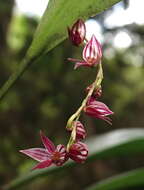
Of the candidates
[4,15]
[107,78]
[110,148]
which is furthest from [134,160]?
[110,148]

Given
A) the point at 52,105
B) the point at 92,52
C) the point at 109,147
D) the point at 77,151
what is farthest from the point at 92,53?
the point at 52,105

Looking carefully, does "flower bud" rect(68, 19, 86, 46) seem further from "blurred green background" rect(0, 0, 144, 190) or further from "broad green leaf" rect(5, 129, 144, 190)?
"blurred green background" rect(0, 0, 144, 190)

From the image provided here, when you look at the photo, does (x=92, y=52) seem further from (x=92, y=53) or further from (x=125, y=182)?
(x=125, y=182)

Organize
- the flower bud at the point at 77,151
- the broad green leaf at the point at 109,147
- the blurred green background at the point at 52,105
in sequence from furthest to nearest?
the blurred green background at the point at 52,105
the broad green leaf at the point at 109,147
the flower bud at the point at 77,151

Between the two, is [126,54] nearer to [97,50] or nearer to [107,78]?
[107,78]

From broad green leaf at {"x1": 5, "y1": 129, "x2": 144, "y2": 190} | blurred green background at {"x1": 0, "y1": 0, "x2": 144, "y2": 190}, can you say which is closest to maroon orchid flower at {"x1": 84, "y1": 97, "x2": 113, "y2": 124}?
broad green leaf at {"x1": 5, "y1": 129, "x2": 144, "y2": 190}

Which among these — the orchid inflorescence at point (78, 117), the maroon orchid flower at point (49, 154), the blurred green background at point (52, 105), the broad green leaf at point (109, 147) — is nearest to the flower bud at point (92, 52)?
the orchid inflorescence at point (78, 117)

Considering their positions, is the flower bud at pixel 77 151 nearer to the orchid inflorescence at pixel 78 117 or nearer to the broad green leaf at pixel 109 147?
the orchid inflorescence at pixel 78 117

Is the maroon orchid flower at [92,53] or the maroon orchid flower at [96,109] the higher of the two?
the maroon orchid flower at [92,53]
